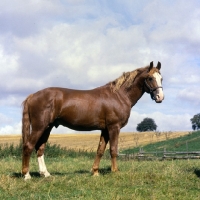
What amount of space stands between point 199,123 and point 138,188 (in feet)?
339

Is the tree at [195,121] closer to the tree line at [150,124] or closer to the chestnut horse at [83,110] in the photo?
the tree line at [150,124]

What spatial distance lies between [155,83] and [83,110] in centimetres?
206

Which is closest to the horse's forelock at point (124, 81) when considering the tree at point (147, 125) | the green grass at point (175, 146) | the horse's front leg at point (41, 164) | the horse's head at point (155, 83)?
the horse's head at point (155, 83)

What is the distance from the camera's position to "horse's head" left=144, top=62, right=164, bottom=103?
970cm

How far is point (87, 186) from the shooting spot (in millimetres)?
7828

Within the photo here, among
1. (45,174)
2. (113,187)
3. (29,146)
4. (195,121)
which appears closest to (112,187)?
(113,187)

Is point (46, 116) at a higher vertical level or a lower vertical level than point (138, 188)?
higher

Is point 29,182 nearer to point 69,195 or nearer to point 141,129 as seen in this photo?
point 69,195

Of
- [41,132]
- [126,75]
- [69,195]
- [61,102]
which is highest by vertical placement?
[126,75]

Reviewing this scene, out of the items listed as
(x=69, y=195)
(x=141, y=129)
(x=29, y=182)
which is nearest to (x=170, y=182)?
(x=69, y=195)

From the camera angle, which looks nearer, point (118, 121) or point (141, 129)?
point (118, 121)

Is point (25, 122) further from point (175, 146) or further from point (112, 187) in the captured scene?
point (175, 146)

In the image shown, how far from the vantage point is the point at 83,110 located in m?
9.59

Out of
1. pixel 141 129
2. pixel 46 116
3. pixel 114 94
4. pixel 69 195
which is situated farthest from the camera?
pixel 141 129
